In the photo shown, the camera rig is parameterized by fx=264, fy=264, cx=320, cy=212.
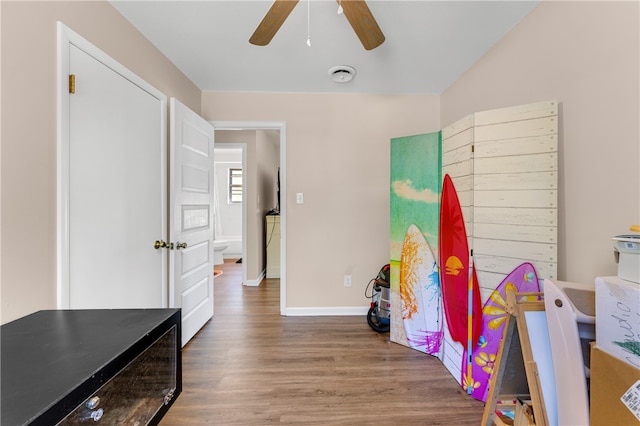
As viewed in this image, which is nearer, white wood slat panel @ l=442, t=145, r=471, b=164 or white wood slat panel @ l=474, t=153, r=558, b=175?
white wood slat panel @ l=474, t=153, r=558, b=175

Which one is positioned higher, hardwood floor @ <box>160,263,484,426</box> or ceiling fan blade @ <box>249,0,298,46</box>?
ceiling fan blade @ <box>249,0,298,46</box>

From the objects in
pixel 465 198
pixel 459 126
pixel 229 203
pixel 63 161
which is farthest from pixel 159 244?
pixel 229 203

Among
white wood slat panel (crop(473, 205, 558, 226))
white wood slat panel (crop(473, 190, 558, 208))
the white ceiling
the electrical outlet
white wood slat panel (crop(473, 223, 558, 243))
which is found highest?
the white ceiling

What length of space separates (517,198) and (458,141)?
0.51 m

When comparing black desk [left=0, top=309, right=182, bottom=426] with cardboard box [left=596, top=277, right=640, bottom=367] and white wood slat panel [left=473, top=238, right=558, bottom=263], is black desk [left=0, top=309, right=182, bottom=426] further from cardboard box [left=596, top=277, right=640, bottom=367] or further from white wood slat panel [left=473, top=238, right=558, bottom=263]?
white wood slat panel [left=473, top=238, right=558, bottom=263]

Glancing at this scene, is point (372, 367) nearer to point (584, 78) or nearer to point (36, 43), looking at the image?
point (584, 78)

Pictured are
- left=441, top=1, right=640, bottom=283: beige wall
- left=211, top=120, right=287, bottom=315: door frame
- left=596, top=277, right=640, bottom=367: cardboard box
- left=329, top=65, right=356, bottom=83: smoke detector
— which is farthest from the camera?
left=211, top=120, right=287, bottom=315: door frame

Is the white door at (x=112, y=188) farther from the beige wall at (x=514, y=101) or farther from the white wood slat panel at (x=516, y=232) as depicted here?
the white wood slat panel at (x=516, y=232)

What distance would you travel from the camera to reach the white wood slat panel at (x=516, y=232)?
143 centimetres

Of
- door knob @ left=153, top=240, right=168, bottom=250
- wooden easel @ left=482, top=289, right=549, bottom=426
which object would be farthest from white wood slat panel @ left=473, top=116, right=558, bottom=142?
door knob @ left=153, top=240, right=168, bottom=250

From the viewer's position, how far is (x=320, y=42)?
6.30 feet

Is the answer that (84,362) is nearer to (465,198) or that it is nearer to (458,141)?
(465,198)

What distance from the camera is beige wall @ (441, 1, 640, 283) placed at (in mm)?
1149

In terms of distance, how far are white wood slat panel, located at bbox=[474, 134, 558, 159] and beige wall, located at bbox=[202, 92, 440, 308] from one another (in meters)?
1.25
